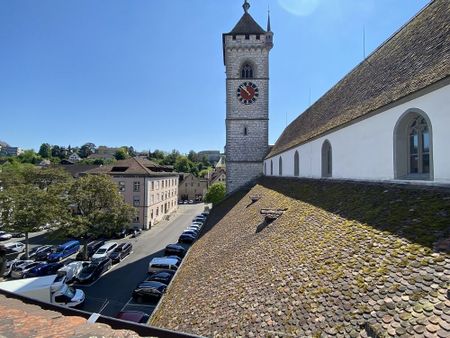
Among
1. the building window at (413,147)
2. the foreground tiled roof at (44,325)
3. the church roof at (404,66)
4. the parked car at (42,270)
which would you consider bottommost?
the parked car at (42,270)

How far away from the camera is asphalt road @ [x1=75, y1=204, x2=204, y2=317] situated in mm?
17094

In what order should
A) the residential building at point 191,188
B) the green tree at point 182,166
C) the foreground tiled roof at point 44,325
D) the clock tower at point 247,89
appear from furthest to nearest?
1. the green tree at point 182,166
2. the residential building at point 191,188
3. the clock tower at point 247,89
4. the foreground tiled roof at point 44,325

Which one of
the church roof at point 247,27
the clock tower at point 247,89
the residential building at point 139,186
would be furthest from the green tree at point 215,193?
the church roof at point 247,27

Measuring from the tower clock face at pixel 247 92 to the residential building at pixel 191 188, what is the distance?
49168 mm

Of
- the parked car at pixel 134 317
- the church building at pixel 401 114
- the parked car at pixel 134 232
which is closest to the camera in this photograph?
the church building at pixel 401 114

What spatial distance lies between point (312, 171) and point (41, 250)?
86.2 feet

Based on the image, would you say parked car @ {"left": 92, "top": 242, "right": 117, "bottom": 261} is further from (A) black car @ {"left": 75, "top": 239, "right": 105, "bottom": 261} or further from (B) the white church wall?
(B) the white church wall

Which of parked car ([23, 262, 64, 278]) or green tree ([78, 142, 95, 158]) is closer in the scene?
parked car ([23, 262, 64, 278])

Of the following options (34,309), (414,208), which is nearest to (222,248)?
(414,208)

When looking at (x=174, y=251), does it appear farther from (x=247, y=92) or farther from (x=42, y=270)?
(x=247, y=92)

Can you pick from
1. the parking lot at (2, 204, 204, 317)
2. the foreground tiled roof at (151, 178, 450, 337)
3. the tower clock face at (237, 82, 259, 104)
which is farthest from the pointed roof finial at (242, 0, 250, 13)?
the foreground tiled roof at (151, 178, 450, 337)

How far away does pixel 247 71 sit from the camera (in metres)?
30.1

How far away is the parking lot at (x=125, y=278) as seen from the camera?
1711 centimetres

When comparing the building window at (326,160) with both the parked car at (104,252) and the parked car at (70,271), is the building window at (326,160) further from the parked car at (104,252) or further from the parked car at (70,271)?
the parked car at (104,252)
